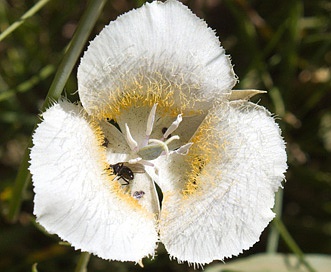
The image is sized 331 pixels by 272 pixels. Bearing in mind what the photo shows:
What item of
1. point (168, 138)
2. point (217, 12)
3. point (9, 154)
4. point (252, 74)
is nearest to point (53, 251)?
point (9, 154)

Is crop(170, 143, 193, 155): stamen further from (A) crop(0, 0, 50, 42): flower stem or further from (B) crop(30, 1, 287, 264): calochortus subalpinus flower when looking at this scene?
(A) crop(0, 0, 50, 42): flower stem

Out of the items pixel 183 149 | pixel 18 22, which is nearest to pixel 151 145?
pixel 183 149

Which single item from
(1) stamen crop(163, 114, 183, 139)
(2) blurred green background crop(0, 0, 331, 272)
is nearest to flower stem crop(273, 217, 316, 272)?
(2) blurred green background crop(0, 0, 331, 272)

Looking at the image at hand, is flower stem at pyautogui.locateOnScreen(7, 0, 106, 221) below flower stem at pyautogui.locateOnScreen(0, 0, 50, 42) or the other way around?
below

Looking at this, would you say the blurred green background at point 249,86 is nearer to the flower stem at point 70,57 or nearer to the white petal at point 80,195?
the flower stem at point 70,57

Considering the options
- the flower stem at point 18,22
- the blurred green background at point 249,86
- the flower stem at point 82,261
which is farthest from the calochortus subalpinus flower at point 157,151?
the blurred green background at point 249,86

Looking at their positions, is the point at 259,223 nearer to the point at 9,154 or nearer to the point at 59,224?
the point at 59,224

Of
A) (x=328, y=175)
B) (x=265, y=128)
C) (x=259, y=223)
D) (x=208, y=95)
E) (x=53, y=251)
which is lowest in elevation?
(x=328, y=175)

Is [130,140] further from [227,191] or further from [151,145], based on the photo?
[227,191]
